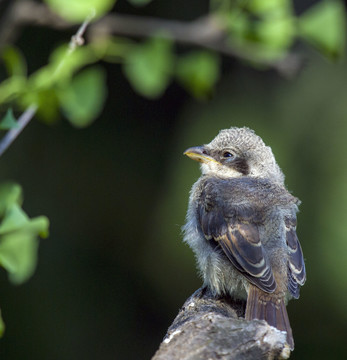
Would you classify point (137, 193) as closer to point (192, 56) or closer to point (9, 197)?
point (192, 56)

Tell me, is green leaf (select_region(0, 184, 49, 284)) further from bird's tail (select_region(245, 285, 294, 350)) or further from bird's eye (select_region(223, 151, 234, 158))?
bird's eye (select_region(223, 151, 234, 158))

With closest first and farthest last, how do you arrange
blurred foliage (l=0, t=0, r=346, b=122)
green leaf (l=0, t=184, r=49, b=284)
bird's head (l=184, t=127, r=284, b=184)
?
green leaf (l=0, t=184, r=49, b=284) < blurred foliage (l=0, t=0, r=346, b=122) < bird's head (l=184, t=127, r=284, b=184)

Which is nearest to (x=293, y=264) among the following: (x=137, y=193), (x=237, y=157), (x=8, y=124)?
(x=237, y=157)

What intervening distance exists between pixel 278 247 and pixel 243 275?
0.97 ft

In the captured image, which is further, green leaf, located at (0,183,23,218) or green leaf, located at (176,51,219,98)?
green leaf, located at (176,51,219,98)

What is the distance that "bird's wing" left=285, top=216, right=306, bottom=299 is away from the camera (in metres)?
4.29

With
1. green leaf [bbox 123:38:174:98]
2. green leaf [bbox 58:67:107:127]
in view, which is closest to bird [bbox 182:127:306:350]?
green leaf [bbox 123:38:174:98]

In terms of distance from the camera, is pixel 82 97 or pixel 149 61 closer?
pixel 82 97

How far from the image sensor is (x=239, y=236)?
14.2 feet

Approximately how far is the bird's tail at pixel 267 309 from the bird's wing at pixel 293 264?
146 mm

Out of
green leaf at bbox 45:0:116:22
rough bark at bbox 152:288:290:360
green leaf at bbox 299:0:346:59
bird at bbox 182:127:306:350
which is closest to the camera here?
A: rough bark at bbox 152:288:290:360

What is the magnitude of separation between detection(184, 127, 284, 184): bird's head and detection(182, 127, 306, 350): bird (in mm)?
26

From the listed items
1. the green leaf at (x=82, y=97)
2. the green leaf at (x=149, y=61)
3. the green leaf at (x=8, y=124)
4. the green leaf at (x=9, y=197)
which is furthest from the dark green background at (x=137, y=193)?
the green leaf at (x=8, y=124)

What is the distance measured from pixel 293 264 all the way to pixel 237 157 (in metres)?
1.00
